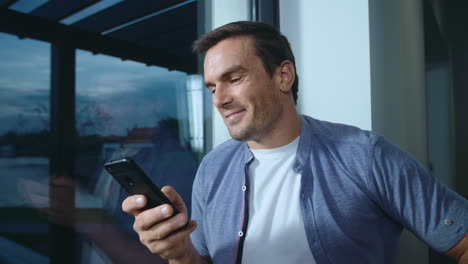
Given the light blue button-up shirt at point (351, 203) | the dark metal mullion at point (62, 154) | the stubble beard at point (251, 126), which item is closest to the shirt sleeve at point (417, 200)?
the light blue button-up shirt at point (351, 203)

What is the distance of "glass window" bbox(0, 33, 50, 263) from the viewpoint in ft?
2.85

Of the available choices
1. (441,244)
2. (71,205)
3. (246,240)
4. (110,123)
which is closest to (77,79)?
(110,123)

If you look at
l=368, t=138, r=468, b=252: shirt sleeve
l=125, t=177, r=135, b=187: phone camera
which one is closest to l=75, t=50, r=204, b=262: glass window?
l=125, t=177, r=135, b=187: phone camera

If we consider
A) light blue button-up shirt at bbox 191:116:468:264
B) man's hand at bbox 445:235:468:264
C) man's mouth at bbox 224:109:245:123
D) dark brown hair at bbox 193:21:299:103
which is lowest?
man's hand at bbox 445:235:468:264

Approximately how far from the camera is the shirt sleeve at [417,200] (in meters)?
0.83

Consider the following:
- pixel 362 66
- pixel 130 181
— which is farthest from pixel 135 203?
pixel 362 66

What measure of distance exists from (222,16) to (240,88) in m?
0.69

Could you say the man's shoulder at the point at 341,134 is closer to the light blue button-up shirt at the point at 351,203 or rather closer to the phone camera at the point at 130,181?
Answer: the light blue button-up shirt at the point at 351,203

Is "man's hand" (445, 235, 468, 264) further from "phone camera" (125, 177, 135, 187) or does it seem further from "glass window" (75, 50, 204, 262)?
"glass window" (75, 50, 204, 262)

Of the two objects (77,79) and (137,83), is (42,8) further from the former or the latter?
(137,83)

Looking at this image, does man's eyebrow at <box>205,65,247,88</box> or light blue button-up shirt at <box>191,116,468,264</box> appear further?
man's eyebrow at <box>205,65,247,88</box>

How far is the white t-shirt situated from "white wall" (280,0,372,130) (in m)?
0.48

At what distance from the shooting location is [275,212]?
0.99m

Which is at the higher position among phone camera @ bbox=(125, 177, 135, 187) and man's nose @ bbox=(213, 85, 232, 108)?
man's nose @ bbox=(213, 85, 232, 108)
